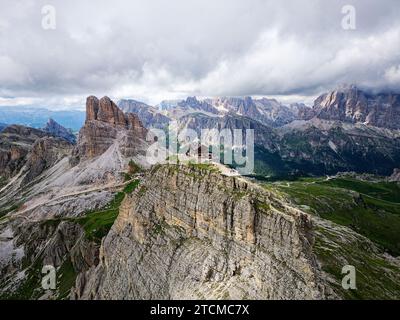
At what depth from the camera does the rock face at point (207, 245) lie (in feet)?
167

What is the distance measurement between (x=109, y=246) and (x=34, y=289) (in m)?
78.3

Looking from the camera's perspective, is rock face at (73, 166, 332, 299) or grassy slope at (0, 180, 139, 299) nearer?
rock face at (73, 166, 332, 299)

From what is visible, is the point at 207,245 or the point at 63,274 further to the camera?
the point at 63,274

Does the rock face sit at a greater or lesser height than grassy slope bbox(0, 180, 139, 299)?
greater

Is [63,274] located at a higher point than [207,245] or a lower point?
lower

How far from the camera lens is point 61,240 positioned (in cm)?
17900

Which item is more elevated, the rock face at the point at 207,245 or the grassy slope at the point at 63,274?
the rock face at the point at 207,245

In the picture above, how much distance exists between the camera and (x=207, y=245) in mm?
65312

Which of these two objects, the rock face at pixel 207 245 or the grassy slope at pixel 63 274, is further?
the grassy slope at pixel 63 274

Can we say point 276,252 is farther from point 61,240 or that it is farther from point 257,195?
point 61,240

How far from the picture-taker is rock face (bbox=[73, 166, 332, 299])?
167 ft
